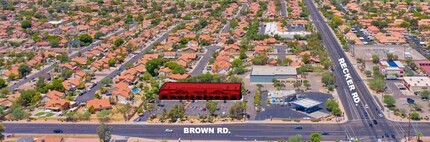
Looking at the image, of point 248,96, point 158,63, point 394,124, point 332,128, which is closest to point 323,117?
point 332,128

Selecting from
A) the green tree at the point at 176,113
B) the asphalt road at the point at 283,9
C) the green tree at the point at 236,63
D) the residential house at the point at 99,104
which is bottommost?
the asphalt road at the point at 283,9

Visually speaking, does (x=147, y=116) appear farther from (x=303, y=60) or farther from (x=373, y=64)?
(x=373, y=64)

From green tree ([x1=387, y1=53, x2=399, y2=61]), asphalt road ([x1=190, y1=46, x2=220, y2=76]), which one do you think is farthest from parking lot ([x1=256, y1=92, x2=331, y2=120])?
green tree ([x1=387, y1=53, x2=399, y2=61])

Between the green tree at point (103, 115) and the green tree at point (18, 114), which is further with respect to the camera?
the green tree at point (18, 114)

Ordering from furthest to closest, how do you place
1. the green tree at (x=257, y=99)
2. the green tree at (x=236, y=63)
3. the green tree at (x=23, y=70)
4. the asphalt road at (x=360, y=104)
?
the green tree at (x=236, y=63)
the green tree at (x=23, y=70)
the green tree at (x=257, y=99)
the asphalt road at (x=360, y=104)

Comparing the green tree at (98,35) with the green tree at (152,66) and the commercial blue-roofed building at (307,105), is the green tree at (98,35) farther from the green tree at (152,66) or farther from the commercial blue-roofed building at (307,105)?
the commercial blue-roofed building at (307,105)

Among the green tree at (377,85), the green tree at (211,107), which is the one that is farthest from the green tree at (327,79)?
the green tree at (211,107)

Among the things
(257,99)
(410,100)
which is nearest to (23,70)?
(257,99)
